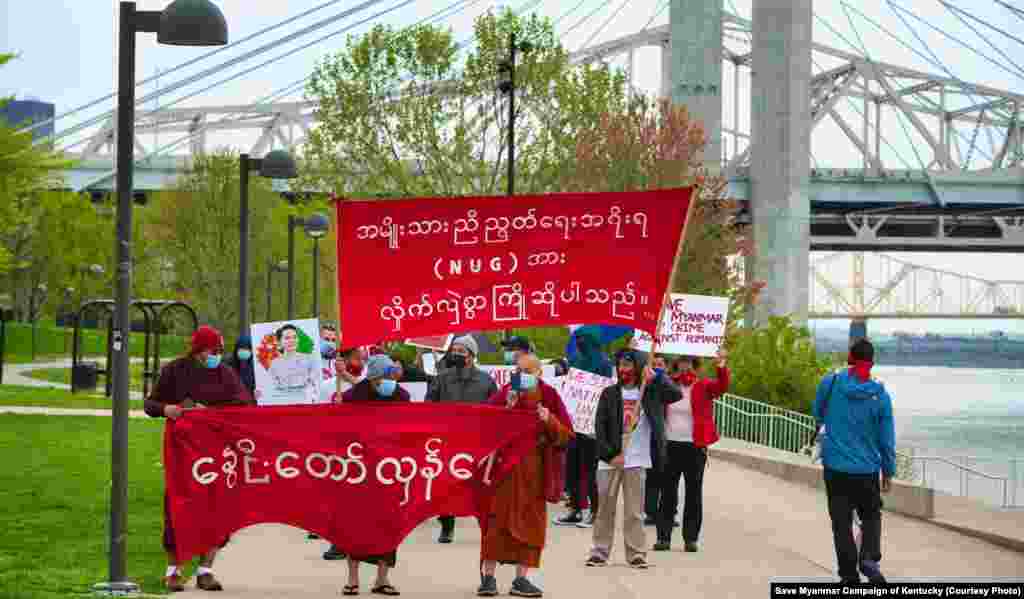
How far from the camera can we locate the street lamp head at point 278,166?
72.6 feet

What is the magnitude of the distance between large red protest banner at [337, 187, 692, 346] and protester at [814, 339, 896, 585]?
132 centimetres

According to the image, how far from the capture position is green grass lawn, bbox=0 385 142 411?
38.0 metres

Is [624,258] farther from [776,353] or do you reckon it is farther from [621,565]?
[776,353]

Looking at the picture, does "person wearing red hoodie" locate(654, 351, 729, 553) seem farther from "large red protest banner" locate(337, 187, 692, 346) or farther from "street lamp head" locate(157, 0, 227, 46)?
"street lamp head" locate(157, 0, 227, 46)

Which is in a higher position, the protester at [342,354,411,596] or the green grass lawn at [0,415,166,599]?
the protester at [342,354,411,596]

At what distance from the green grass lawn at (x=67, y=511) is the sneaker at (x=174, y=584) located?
108 millimetres

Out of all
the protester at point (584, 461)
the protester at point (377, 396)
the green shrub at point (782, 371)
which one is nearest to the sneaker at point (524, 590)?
the protester at point (377, 396)

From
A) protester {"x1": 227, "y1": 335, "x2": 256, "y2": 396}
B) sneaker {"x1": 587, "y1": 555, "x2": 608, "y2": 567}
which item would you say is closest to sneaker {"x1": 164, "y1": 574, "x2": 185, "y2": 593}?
sneaker {"x1": 587, "y1": 555, "x2": 608, "y2": 567}

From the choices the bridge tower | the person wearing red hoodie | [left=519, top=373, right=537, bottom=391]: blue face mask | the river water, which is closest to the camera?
[left=519, top=373, right=537, bottom=391]: blue face mask

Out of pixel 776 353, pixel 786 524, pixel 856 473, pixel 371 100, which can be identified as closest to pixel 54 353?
pixel 371 100

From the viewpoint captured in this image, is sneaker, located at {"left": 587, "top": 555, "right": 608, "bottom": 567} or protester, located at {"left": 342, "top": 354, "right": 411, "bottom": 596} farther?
sneaker, located at {"left": 587, "top": 555, "right": 608, "bottom": 567}

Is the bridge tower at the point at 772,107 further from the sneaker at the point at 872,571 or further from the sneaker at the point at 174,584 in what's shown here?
the sneaker at the point at 174,584

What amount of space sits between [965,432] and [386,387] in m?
49.4

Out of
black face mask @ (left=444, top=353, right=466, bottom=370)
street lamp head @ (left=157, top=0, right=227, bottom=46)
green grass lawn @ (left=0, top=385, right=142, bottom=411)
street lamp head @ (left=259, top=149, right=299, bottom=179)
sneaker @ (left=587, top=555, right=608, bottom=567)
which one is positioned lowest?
green grass lawn @ (left=0, top=385, right=142, bottom=411)
